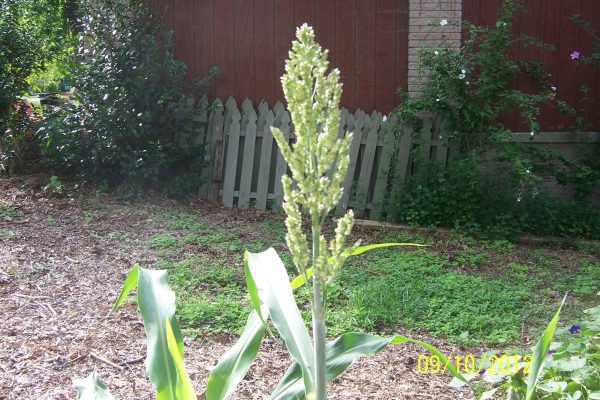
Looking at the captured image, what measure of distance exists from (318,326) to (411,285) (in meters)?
3.10

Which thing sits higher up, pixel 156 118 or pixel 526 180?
pixel 156 118

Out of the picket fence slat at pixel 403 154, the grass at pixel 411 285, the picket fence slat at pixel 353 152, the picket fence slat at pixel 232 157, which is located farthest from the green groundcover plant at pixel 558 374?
the picket fence slat at pixel 232 157

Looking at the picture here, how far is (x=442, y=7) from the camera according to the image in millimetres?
7336

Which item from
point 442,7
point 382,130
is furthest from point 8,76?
point 442,7

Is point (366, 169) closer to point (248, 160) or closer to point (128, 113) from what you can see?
point (248, 160)

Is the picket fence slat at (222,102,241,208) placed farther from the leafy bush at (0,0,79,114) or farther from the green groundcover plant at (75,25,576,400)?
the green groundcover plant at (75,25,576,400)

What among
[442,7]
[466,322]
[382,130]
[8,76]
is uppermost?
[442,7]

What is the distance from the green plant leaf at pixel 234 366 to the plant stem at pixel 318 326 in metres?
0.42

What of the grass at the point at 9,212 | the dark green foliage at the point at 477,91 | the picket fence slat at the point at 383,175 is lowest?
the grass at the point at 9,212

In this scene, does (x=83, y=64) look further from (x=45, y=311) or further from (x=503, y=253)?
(x=503, y=253)

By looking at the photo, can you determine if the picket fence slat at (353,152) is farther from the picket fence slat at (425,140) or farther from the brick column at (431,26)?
the brick column at (431,26)

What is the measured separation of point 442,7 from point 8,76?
4982 mm

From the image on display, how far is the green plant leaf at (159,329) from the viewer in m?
2.21

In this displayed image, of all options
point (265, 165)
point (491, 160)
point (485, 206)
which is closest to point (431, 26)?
point (491, 160)
